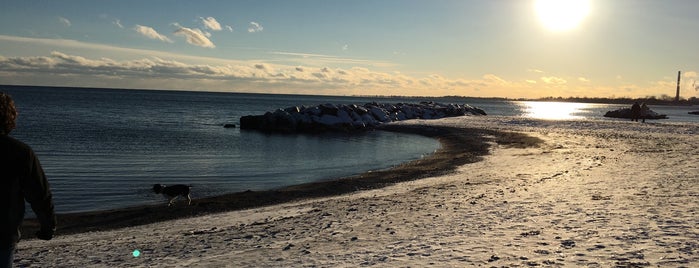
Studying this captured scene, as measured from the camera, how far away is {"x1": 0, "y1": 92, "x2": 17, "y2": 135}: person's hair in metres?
4.52

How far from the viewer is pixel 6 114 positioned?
4.55 m

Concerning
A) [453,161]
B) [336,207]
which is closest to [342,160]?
[453,161]

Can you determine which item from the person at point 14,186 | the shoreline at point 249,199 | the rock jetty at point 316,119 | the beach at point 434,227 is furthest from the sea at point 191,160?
the person at point 14,186

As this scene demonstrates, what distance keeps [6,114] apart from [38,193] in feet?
2.36

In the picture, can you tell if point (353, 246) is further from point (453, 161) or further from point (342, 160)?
point (342, 160)

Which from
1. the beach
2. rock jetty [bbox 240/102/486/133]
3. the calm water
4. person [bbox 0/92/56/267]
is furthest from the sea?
person [bbox 0/92/56/267]

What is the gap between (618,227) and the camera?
909 cm

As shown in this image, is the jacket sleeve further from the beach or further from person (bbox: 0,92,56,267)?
the beach

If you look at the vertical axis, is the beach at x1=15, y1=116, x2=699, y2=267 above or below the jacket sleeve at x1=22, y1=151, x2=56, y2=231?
below

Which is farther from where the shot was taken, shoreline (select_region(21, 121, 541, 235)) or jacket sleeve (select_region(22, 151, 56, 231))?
shoreline (select_region(21, 121, 541, 235))

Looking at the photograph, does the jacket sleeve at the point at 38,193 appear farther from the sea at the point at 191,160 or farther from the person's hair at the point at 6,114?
the sea at the point at 191,160

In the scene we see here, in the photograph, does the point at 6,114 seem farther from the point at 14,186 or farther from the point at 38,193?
the point at 38,193

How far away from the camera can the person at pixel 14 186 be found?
4.49 meters

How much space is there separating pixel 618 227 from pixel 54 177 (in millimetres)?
20215
